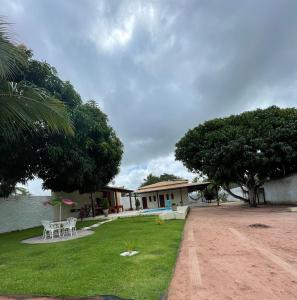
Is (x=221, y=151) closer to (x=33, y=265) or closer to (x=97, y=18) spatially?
(x=97, y=18)

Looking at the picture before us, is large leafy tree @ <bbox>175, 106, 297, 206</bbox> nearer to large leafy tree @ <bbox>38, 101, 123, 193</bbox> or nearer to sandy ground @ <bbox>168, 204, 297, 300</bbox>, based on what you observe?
large leafy tree @ <bbox>38, 101, 123, 193</bbox>

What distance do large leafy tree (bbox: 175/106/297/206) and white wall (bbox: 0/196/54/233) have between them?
40.2ft

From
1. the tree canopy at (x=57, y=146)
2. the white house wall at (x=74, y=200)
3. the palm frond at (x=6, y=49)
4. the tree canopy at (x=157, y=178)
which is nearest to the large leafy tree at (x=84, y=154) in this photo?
the tree canopy at (x=57, y=146)

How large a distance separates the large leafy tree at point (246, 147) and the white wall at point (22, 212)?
40.2ft

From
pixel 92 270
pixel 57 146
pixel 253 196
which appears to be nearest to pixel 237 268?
pixel 92 270

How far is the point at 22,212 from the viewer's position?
1912cm

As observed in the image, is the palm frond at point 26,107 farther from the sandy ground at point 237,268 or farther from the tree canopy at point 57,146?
the tree canopy at point 57,146

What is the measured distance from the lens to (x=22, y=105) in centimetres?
638

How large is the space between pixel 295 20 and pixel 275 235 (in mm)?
7754

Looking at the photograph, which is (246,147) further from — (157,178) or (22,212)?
(157,178)

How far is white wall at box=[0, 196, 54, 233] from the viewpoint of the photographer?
17.6m

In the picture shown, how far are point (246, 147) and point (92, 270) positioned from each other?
17.8 meters

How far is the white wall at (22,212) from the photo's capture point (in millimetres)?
17562

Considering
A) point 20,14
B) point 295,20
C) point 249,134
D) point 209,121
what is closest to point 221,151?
point 249,134
